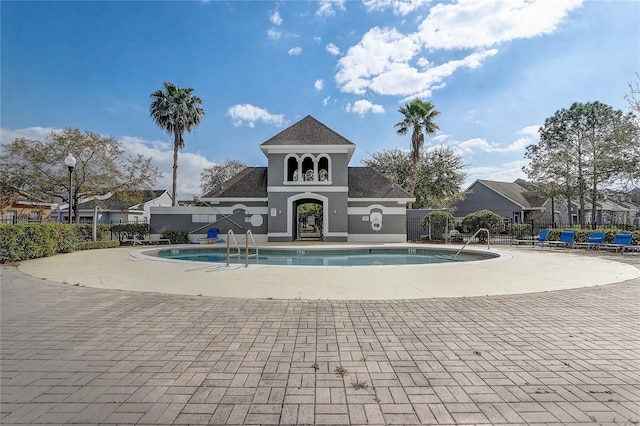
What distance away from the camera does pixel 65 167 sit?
69.6 feet

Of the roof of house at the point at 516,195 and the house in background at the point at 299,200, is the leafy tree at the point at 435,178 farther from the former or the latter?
the house in background at the point at 299,200

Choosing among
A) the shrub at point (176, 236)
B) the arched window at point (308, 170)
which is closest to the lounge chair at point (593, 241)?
the arched window at point (308, 170)

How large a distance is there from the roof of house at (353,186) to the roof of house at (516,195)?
19302mm

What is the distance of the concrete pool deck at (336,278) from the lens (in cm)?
686

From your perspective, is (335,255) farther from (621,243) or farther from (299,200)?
(621,243)

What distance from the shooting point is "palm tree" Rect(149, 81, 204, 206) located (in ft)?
85.0

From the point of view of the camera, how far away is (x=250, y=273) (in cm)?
912

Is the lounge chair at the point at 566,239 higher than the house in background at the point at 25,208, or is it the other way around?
the house in background at the point at 25,208

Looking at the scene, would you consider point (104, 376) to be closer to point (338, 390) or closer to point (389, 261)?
point (338, 390)

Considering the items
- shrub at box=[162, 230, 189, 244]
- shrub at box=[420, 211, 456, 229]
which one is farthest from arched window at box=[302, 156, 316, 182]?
shrub at box=[162, 230, 189, 244]

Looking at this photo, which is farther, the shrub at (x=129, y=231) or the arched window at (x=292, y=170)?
the arched window at (x=292, y=170)

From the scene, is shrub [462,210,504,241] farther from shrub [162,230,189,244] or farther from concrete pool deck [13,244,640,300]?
shrub [162,230,189,244]

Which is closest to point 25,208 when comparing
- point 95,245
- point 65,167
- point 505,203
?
point 65,167

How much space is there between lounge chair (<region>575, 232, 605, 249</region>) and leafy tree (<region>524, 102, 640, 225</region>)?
5086mm
